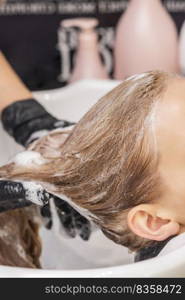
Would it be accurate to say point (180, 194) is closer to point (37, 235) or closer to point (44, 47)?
point (37, 235)

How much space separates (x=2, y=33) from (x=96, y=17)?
274mm

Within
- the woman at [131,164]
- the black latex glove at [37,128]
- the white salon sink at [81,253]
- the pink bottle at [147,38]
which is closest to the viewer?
the white salon sink at [81,253]

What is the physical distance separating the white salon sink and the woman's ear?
0.05m

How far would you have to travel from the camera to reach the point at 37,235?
38.1 inches

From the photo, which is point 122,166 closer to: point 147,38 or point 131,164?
point 131,164

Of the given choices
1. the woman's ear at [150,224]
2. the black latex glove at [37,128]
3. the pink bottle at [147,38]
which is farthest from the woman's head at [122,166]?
the pink bottle at [147,38]

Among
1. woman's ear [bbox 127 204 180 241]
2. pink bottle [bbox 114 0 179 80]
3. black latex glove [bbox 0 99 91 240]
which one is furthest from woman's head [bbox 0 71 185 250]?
pink bottle [bbox 114 0 179 80]

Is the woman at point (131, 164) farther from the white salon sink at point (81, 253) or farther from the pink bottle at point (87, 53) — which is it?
the pink bottle at point (87, 53)

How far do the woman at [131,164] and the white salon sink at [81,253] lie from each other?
0.08 metres

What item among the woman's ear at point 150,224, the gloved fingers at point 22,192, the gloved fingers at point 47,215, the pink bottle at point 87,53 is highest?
the pink bottle at point 87,53

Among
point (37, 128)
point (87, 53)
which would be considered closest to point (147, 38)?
point (87, 53)

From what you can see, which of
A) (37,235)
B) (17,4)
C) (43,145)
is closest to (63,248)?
(37,235)

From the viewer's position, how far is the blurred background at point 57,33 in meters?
1.22

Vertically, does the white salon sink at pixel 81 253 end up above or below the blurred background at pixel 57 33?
below
